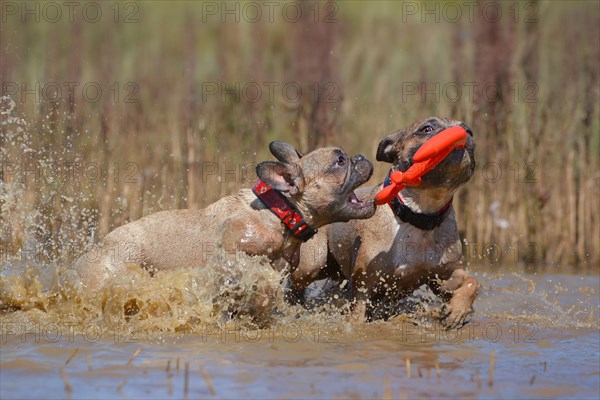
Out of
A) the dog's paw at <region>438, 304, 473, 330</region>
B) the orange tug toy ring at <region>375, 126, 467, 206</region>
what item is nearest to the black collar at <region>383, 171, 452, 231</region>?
the orange tug toy ring at <region>375, 126, 467, 206</region>

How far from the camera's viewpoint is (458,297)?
7.70 m

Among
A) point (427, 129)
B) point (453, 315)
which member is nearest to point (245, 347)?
point (453, 315)

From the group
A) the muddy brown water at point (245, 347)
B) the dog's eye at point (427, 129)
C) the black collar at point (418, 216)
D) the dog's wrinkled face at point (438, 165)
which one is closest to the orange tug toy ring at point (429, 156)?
the dog's wrinkled face at point (438, 165)

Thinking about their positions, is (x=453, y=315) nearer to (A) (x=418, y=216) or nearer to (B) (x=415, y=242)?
(B) (x=415, y=242)

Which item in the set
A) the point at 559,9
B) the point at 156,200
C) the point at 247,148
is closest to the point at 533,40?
the point at 559,9

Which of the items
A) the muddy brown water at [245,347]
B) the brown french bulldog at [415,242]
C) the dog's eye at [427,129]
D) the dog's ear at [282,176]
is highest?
the dog's eye at [427,129]

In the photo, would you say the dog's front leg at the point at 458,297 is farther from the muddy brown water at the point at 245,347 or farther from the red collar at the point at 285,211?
the red collar at the point at 285,211

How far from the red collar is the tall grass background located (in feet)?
12.9

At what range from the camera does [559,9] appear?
13281 mm

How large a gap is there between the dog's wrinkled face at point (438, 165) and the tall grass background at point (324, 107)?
375 centimetres

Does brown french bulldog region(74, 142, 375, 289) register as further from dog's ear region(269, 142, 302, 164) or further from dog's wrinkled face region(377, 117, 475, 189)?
dog's wrinkled face region(377, 117, 475, 189)

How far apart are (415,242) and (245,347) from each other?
1724 millimetres

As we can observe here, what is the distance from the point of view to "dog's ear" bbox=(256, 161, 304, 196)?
7.30m

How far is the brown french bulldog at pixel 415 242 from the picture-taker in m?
7.66
